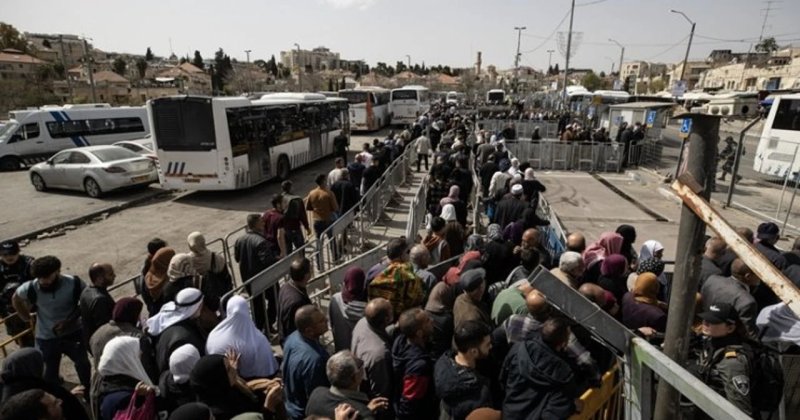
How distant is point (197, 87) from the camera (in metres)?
85.3

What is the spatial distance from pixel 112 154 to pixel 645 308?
1567cm

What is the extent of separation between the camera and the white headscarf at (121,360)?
9.64 feet

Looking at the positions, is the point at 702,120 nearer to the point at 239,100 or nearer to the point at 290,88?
the point at 239,100

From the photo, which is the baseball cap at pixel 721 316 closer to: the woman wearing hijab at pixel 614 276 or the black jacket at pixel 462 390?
the woman wearing hijab at pixel 614 276

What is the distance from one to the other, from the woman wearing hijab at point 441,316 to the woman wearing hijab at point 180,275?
2.55 meters

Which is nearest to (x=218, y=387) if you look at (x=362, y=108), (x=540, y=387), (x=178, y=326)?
(x=178, y=326)

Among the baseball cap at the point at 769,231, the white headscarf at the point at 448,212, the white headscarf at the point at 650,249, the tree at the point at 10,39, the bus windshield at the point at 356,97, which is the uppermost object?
the tree at the point at 10,39

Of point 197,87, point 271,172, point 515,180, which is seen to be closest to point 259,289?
point 515,180

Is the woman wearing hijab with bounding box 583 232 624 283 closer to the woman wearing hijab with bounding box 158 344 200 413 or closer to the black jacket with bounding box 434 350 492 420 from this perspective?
the black jacket with bounding box 434 350 492 420

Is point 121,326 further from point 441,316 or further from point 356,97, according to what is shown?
point 356,97

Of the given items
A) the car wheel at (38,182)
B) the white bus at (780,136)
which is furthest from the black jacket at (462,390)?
the car wheel at (38,182)

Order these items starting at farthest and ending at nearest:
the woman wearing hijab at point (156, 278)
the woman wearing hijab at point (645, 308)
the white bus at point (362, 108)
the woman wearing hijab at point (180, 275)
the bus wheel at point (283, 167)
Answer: the white bus at point (362, 108), the bus wheel at point (283, 167), the woman wearing hijab at point (156, 278), the woman wearing hijab at point (180, 275), the woman wearing hijab at point (645, 308)

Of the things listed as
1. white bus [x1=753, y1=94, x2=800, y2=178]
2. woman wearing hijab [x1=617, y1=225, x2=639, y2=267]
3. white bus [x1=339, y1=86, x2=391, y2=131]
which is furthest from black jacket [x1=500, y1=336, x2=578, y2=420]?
white bus [x1=339, y1=86, x2=391, y2=131]

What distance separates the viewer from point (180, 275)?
4.56m
